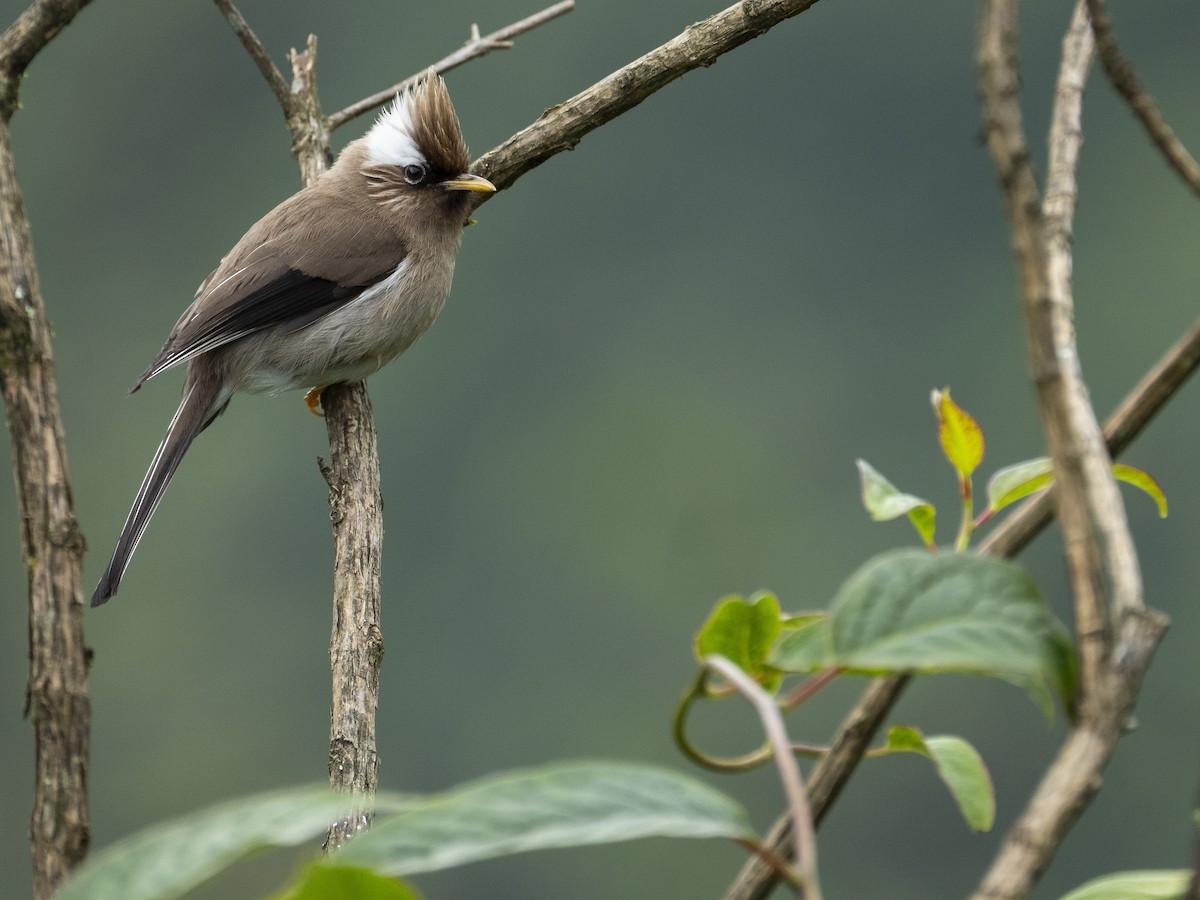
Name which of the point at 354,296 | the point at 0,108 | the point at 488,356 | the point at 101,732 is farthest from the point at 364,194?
the point at 488,356

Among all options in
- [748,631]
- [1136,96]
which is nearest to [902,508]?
[748,631]

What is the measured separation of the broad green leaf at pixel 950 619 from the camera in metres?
0.66

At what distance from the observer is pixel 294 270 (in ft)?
12.2

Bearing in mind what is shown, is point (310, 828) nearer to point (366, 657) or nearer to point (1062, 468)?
point (1062, 468)

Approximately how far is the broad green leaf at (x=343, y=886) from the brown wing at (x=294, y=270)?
307cm

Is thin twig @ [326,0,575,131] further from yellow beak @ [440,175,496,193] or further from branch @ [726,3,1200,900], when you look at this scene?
branch @ [726,3,1200,900]

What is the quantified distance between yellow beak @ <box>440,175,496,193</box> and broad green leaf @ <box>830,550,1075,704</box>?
262 cm

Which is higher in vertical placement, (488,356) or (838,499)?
(488,356)

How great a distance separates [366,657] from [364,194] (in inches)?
79.0

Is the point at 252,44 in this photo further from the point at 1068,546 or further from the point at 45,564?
the point at 1068,546

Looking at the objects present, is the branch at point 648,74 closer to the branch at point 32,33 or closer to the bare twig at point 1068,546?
the branch at point 32,33

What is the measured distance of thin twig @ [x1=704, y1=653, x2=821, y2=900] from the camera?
0.60m

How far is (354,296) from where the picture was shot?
12.3 ft

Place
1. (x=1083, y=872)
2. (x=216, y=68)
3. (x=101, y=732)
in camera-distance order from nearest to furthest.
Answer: (x=1083, y=872) < (x=101, y=732) < (x=216, y=68)
